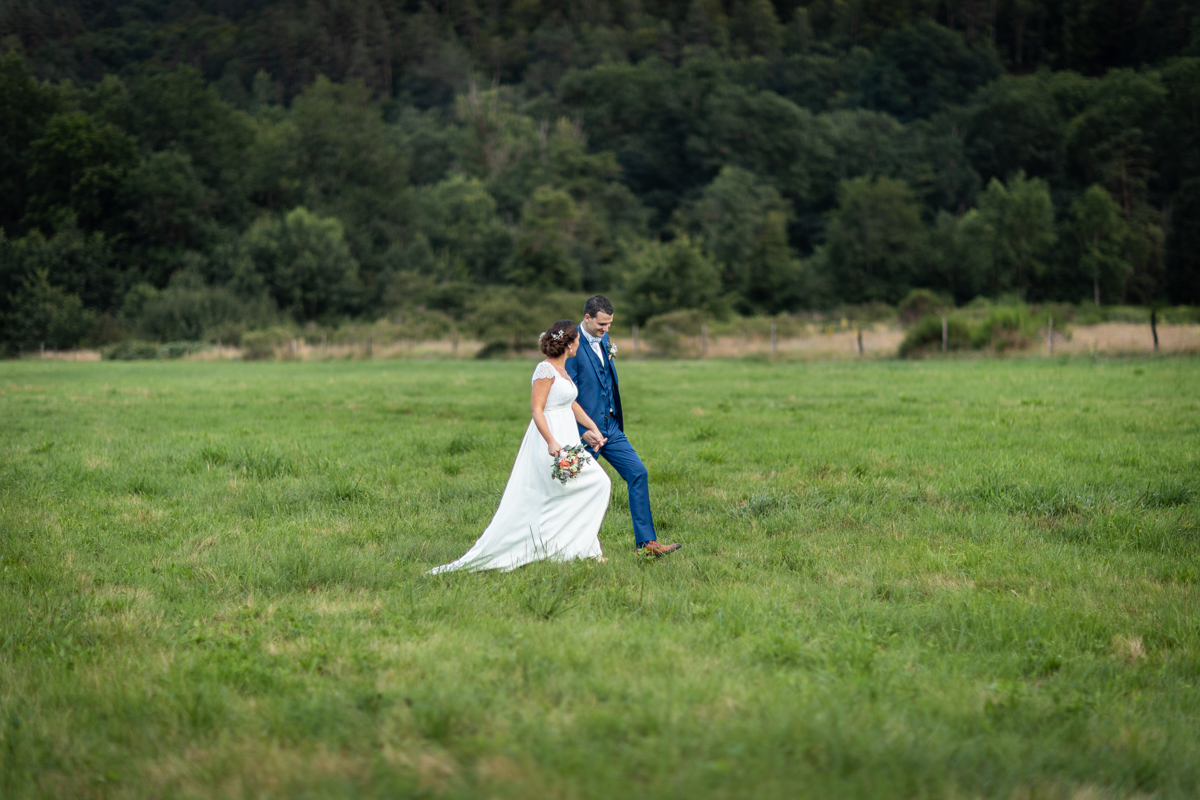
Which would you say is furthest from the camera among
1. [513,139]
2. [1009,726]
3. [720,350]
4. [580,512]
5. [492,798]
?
[513,139]

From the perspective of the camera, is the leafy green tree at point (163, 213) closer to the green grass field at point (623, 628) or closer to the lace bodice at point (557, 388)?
the green grass field at point (623, 628)

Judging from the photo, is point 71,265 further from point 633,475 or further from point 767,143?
point 633,475

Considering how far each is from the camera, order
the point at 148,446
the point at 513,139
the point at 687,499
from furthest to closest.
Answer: the point at 513,139, the point at 148,446, the point at 687,499

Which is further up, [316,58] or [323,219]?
[316,58]

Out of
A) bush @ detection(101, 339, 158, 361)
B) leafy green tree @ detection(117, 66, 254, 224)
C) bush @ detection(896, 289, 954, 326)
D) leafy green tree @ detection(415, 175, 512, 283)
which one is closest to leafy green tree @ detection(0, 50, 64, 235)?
leafy green tree @ detection(117, 66, 254, 224)

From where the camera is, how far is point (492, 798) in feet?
10.6

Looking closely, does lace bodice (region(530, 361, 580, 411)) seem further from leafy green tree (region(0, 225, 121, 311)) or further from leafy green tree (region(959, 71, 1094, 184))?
leafy green tree (region(959, 71, 1094, 184))

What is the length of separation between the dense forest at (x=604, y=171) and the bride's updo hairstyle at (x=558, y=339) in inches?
1702

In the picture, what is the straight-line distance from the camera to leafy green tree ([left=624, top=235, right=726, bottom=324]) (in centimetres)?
5109

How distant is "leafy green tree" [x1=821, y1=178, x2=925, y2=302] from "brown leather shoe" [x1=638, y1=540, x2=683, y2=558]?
3007 inches

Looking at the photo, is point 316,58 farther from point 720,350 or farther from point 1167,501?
point 1167,501

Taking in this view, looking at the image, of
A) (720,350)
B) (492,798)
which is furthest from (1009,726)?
(720,350)

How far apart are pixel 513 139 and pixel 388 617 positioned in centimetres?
9153

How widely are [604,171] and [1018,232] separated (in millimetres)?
40592
